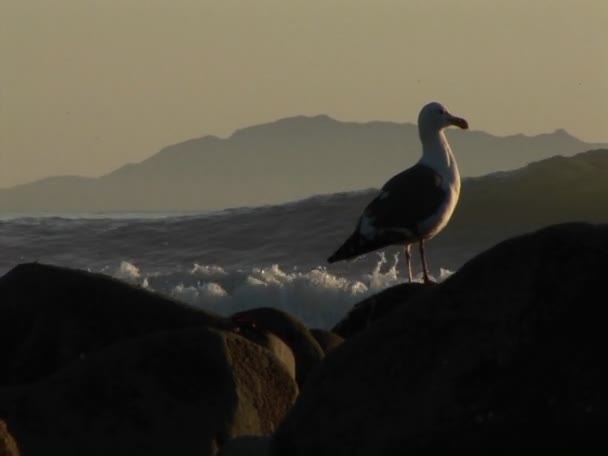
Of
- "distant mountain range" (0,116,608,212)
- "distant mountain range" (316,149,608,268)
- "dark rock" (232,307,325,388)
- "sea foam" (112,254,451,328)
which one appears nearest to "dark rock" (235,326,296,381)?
"dark rock" (232,307,325,388)

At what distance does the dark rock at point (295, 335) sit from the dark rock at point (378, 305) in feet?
2.53

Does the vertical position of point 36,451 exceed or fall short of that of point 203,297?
it exceeds it

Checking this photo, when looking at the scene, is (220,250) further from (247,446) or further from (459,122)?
(247,446)

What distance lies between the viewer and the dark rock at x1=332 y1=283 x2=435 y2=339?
37.4 feet

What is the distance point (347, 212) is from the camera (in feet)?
113

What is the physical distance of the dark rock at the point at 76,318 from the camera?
980 centimetres

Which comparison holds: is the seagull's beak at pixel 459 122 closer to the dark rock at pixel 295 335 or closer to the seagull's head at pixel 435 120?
the seagull's head at pixel 435 120

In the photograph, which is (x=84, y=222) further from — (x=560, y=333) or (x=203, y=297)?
(x=560, y=333)

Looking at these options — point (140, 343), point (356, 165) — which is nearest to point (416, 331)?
point (140, 343)

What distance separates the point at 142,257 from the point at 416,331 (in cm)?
2697

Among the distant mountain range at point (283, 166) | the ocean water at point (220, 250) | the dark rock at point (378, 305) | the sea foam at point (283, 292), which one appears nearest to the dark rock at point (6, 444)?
the dark rock at point (378, 305)

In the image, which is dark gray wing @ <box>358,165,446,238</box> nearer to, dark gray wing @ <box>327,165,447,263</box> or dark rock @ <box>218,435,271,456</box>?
dark gray wing @ <box>327,165,447,263</box>

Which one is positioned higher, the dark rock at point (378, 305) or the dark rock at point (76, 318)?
the dark rock at point (76, 318)

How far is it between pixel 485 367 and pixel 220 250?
26684 mm
